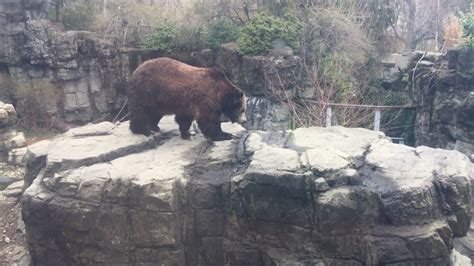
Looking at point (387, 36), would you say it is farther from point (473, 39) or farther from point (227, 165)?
point (227, 165)

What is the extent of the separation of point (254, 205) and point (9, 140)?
864 cm

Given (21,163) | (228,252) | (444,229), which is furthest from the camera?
(21,163)

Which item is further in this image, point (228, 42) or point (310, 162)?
point (228, 42)

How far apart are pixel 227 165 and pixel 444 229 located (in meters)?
2.71

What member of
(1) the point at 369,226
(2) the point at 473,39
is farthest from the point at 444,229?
(2) the point at 473,39

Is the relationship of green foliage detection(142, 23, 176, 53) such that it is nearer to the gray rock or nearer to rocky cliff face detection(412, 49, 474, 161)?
rocky cliff face detection(412, 49, 474, 161)

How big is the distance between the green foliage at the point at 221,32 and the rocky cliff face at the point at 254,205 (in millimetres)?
11424

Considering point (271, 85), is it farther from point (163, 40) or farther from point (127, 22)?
point (127, 22)

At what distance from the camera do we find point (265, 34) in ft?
51.7

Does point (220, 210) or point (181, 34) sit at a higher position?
point (181, 34)

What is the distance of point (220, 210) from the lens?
5.99m

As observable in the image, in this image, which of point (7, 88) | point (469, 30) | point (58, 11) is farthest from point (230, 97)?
point (58, 11)

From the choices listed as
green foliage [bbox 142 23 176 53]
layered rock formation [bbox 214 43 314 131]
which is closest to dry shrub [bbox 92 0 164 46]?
green foliage [bbox 142 23 176 53]

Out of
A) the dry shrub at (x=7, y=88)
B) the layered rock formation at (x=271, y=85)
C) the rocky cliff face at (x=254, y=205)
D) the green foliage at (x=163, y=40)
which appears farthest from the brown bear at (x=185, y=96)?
the dry shrub at (x=7, y=88)
